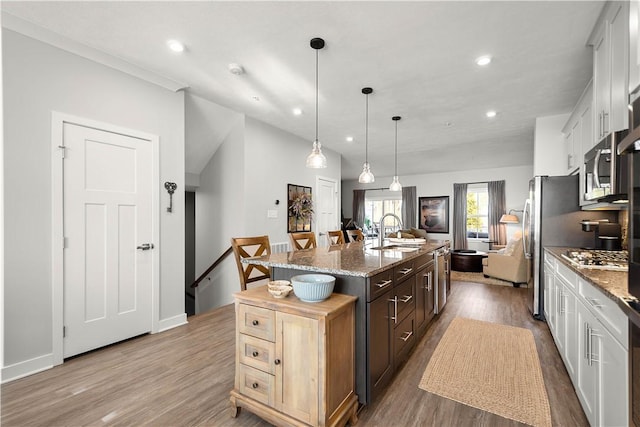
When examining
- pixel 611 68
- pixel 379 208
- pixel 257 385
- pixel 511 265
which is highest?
pixel 611 68

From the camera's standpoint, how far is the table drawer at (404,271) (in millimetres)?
2167

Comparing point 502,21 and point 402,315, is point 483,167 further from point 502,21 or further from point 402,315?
point 402,315

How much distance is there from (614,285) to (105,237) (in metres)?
3.73

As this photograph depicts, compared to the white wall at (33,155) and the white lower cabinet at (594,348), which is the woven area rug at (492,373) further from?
the white wall at (33,155)

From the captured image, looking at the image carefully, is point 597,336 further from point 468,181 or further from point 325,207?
point 468,181

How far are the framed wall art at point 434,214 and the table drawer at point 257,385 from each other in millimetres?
8022

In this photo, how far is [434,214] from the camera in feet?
28.9

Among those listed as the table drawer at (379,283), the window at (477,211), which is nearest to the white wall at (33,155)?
the table drawer at (379,283)

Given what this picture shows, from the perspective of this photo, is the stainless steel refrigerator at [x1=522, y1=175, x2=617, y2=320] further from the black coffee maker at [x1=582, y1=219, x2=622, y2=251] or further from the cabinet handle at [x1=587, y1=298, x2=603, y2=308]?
the cabinet handle at [x1=587, y1=298, x2=603, y2=308]

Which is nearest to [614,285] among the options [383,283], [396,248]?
[383,283]

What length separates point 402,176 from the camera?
9.43 metres

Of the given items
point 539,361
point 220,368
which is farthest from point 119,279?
point 539,361

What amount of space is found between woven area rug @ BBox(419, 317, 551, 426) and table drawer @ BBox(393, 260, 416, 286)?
76 centimetres

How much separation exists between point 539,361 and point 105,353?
3.83 meters
